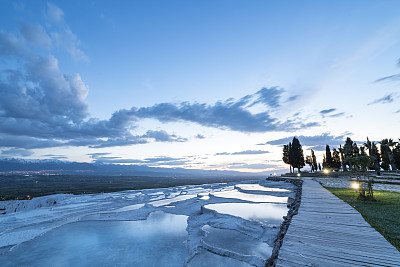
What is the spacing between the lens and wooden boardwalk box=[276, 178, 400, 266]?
5328mm

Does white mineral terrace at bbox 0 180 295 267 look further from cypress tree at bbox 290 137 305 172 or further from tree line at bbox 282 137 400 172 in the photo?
cypress tree at bbox 290 137 305 172

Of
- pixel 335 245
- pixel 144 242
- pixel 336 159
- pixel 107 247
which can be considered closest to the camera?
pixel 335 245

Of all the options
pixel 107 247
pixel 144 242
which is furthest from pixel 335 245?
pixel 107 247

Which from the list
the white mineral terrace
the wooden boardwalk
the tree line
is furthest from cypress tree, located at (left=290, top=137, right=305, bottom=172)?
the wooden boardwalk

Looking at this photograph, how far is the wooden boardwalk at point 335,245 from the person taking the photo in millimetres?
5328

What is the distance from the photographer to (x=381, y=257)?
532 cm

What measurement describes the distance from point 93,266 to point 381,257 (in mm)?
11286

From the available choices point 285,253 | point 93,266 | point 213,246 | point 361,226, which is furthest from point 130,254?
point 361,226

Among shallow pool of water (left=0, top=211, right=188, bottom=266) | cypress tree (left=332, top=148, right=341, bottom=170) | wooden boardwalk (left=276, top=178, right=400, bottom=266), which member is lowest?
shallow pool of water (left=0, top=211, right=188, bottom=266)

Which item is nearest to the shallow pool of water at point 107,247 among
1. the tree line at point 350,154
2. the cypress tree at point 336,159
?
the tree line at point 350,154

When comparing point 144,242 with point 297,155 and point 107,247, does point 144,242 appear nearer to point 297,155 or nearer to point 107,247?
point 107,247

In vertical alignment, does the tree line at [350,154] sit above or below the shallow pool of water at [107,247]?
above

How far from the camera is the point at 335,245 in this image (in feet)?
21.1

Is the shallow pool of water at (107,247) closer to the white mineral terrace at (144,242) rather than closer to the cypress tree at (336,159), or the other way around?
the white mineral terrace at (144,242)
